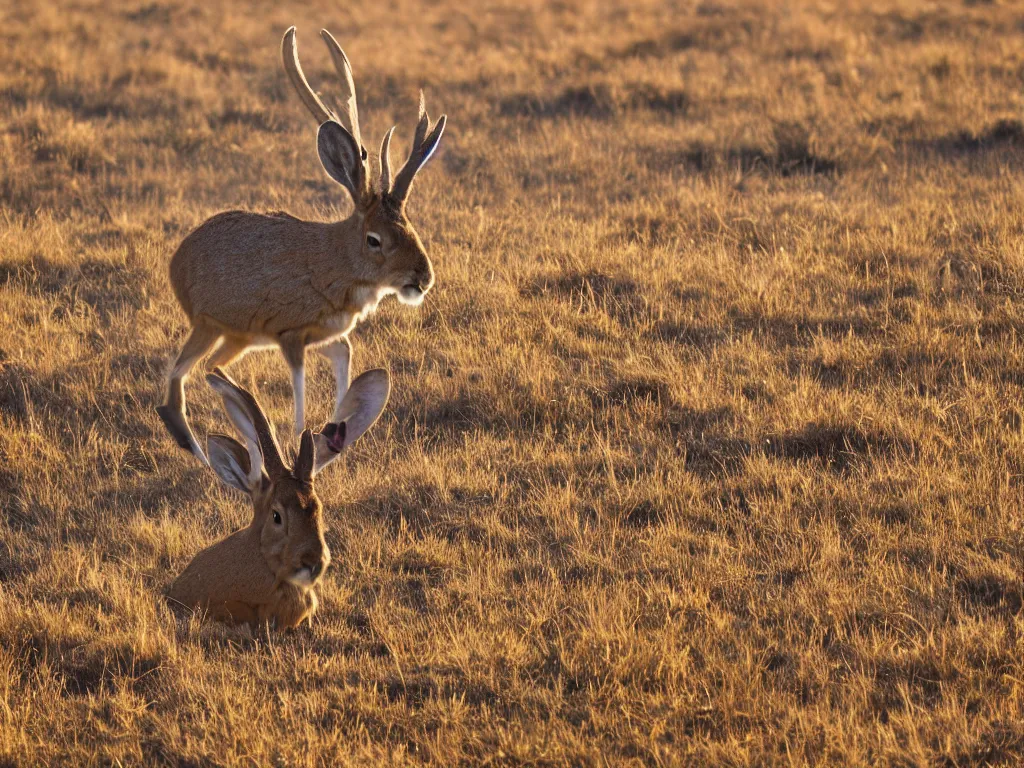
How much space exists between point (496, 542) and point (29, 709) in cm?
210

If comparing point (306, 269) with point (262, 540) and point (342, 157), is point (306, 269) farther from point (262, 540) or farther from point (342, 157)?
point (262, 540)

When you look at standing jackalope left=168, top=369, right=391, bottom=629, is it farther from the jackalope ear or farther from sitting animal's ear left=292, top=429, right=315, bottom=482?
the jackalope ear

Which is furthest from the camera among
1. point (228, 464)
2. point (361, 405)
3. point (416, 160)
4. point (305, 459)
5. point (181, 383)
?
point (181, 383)

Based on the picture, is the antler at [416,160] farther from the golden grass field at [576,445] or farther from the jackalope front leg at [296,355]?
the golden grass field at [576,445]

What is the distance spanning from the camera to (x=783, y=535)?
5.50 meters

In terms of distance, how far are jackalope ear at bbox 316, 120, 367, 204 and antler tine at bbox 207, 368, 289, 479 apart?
5.05ft

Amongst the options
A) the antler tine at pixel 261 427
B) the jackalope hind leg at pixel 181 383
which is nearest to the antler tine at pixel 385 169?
the jackalope hind leg at pixel 181 383

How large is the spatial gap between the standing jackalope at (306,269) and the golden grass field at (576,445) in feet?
2.37

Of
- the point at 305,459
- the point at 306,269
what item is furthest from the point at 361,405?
the point at 306,269

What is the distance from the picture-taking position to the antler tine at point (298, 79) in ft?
20.0

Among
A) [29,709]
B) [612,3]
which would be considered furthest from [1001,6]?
[29,709]

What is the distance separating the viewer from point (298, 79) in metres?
6.20

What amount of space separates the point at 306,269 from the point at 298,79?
0.97 m

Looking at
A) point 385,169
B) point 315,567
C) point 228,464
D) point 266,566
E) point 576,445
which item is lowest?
point 576,445
